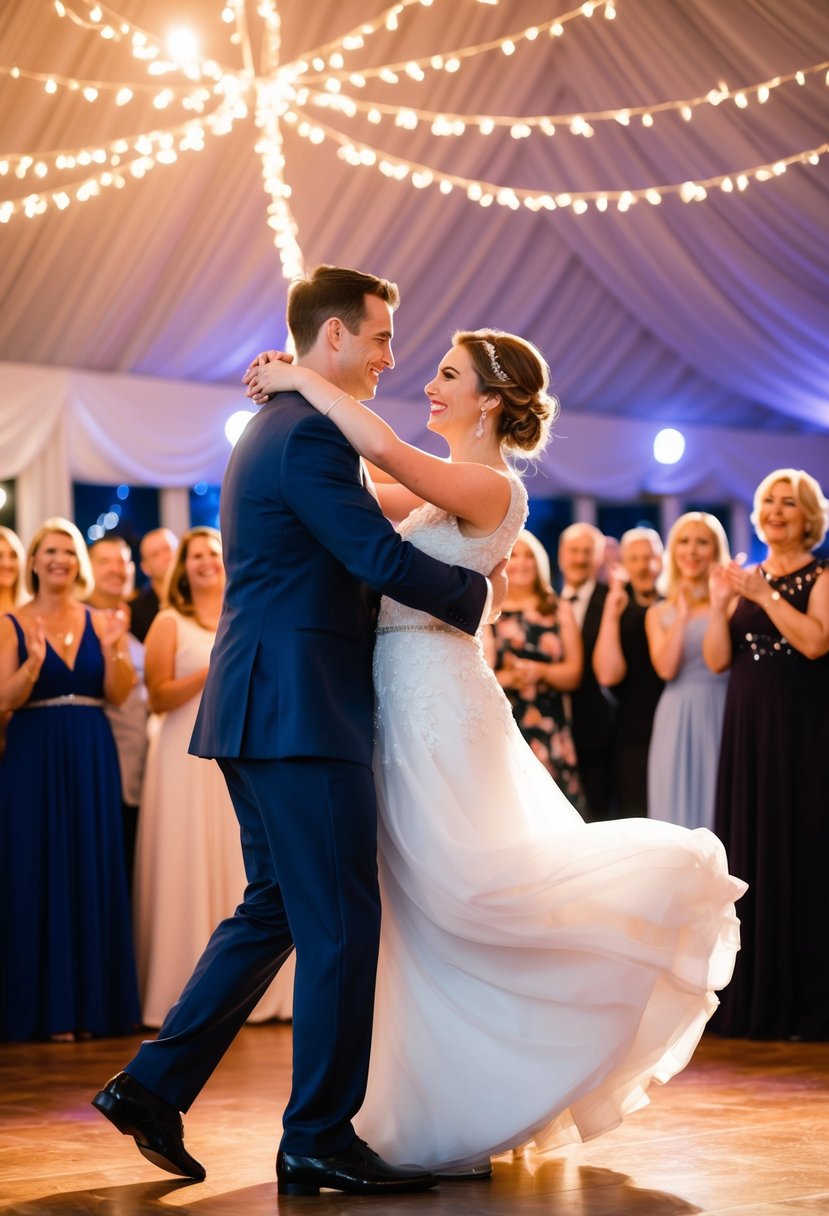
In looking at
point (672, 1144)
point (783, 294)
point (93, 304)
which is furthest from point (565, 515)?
point (672, 1144)

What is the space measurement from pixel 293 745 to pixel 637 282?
6.60 m

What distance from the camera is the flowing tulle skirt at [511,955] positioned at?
3.00m

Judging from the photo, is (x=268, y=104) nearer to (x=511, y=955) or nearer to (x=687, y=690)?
(x=687, y=690)

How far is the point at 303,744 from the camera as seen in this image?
2.91 metres

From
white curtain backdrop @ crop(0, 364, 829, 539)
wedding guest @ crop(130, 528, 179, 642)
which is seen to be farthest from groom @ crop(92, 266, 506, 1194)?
white curtain backdrop @ crop(0, 364, 829, 539)

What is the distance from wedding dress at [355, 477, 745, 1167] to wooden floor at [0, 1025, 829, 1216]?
15 centimetres

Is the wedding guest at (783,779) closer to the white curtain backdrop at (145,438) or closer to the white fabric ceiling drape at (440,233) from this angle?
the white fabric ceiling drape at (440,233)

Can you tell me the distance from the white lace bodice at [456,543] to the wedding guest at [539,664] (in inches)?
94.8

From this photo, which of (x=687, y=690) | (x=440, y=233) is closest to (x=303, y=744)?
(x=687, y=690)

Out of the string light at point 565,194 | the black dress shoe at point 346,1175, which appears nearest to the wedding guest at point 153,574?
the string light at point 565,194

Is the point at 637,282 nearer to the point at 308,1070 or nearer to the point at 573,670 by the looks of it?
the point at 573,670

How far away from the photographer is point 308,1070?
2889mm

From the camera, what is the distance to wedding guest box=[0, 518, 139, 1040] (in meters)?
5.33

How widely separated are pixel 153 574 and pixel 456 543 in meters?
3.69
